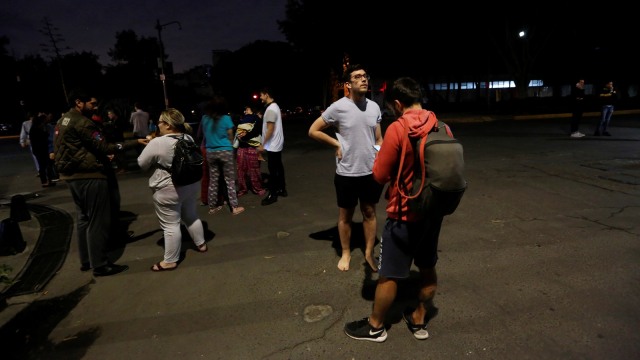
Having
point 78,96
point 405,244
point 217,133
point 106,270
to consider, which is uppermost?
point 78,96

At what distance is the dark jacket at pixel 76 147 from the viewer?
12.5ft

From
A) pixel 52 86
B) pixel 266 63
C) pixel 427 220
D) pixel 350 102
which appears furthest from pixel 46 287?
pixel 52 86

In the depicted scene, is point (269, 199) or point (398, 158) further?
point (269, 199)

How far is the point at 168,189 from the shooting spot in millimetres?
3910

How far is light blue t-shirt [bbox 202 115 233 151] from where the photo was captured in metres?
5.71

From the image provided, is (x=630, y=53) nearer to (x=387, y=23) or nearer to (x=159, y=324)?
(x=387, y=23)

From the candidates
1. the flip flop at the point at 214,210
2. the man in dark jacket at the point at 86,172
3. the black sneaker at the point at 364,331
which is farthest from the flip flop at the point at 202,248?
the black sneaker at the point at 364,331

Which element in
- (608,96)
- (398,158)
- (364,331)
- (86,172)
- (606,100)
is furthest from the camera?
(606,100)

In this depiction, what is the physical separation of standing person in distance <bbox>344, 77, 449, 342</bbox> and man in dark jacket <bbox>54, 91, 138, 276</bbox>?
3.04 meters

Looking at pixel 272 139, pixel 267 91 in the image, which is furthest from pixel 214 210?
pixel 267 91

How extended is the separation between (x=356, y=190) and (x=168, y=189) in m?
1.94

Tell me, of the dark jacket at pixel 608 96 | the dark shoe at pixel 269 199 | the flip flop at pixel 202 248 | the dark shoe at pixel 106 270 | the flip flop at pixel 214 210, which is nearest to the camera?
the dark shoe at pixel 106 270

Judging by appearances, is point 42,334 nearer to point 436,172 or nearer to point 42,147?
point 436,172

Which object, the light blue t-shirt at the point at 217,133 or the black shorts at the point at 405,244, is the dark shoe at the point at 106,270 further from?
the black shorts at the point at 405,244
